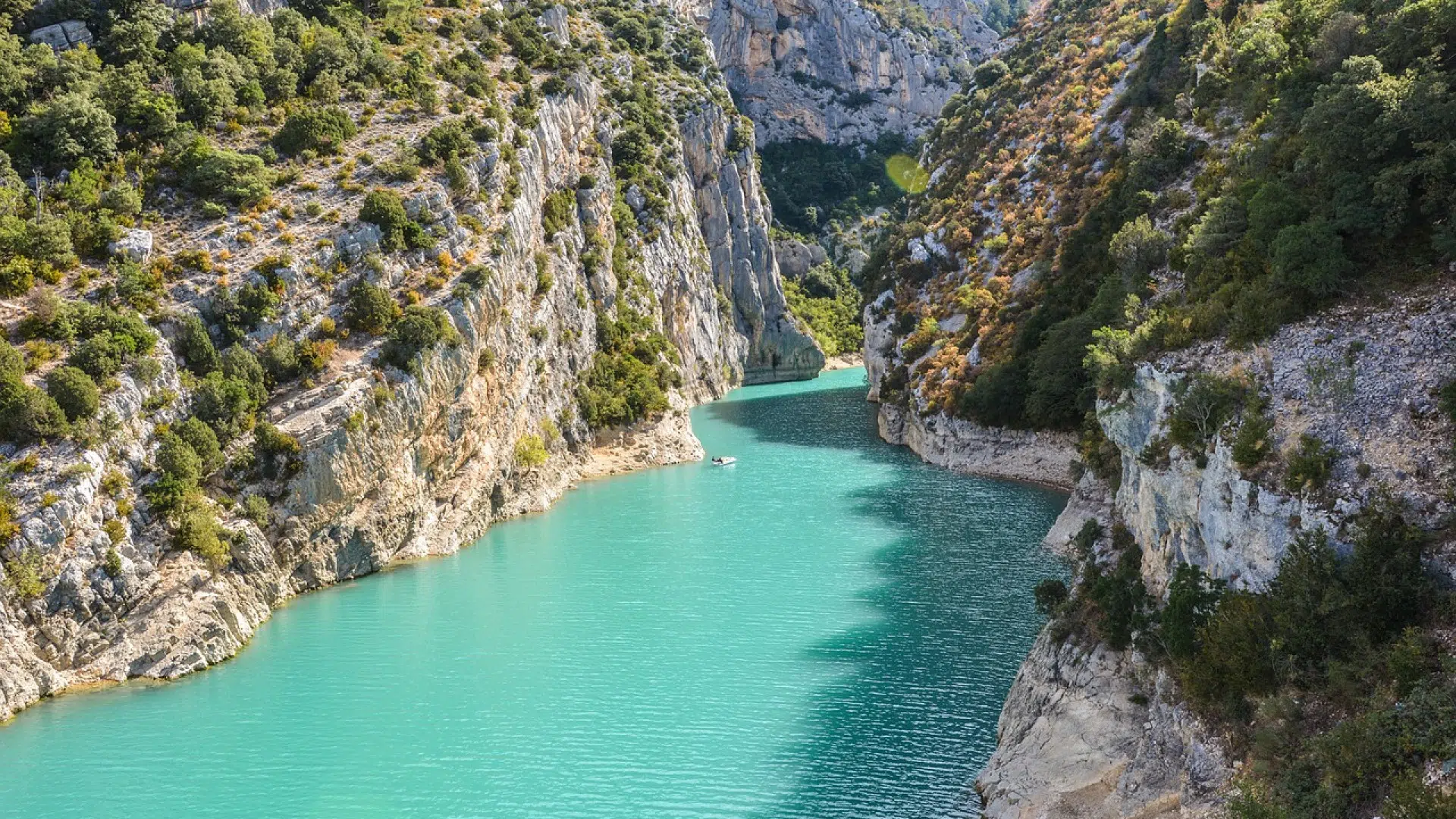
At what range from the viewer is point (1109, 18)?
83125mm

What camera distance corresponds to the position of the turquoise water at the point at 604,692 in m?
24.1

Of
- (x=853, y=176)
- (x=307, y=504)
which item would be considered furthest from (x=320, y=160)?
(x=853, y=176)

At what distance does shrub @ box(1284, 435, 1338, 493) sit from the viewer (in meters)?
18.9

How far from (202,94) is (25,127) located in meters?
7.96

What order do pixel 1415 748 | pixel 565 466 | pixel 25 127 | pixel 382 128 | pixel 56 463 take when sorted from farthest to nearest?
1. pixel 565 466
2. pixel 382 128
3. pixel 25 127
4. pixel 56 463
5. pixel 1415 748

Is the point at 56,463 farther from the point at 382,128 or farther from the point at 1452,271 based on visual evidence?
the point at 1452,271

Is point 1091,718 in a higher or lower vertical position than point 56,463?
lower

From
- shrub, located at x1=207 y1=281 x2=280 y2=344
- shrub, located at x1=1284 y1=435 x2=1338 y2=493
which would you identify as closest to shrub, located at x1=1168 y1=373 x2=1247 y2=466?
shrub, located at x1=1284 y1=435 x2=1338 y2=493

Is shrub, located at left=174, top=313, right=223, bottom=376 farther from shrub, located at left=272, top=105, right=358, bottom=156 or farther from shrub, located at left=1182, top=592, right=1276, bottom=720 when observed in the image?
shrub, located at left=1182, top=592, right=1276, bottom=720

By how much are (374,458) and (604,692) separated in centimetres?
1734

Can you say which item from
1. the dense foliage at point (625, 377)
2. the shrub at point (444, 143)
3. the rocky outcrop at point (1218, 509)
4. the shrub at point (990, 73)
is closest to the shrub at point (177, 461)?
the shrub at point (444, 143)

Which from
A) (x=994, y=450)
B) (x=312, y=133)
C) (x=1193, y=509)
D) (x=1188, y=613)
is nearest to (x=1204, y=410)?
(x=1193, y=509)

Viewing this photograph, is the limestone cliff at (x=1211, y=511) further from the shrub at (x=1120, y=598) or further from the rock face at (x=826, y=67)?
the rock face at (x=826, y=67)

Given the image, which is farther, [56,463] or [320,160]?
[320,160]
